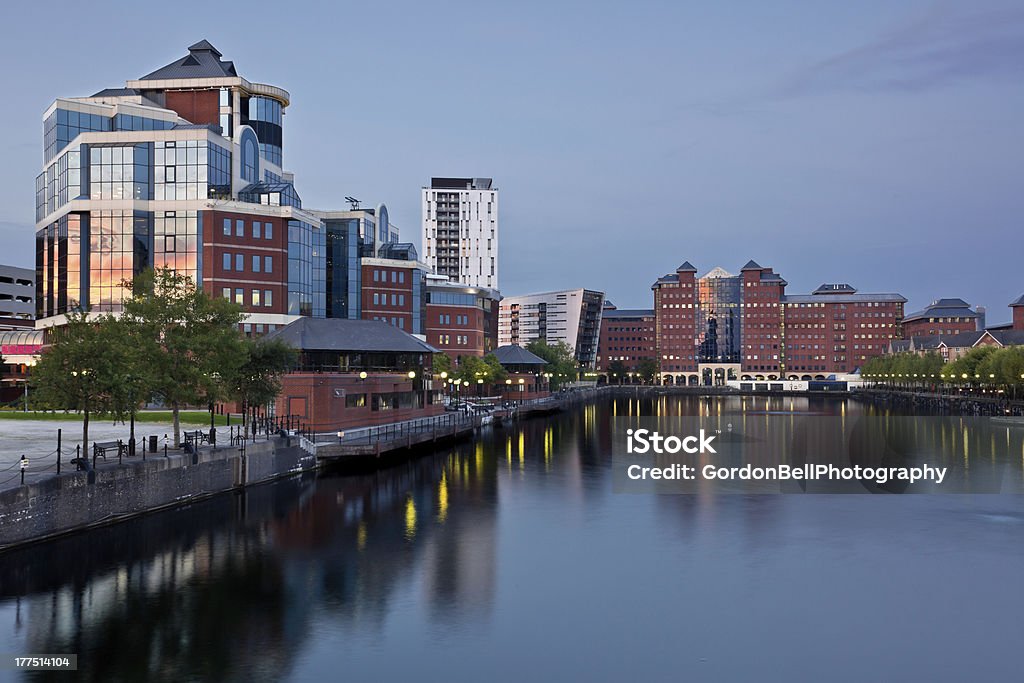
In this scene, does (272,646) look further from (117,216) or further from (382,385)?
(117,216)

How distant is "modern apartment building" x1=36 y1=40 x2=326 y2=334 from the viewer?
322 ft

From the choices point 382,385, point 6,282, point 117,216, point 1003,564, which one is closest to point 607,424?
point 382,385

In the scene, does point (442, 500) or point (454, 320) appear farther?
point (454, 320)

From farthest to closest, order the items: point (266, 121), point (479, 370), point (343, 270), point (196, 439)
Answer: point (479, 370) → point (343, 270) → point (266, 121) → point (196, 439)

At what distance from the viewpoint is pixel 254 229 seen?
101 metres

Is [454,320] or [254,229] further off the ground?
[254,229]

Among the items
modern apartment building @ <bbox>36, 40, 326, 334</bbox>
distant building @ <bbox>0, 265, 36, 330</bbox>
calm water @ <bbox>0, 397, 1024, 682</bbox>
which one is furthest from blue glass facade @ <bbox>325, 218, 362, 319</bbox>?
distant building @ <bbox>0, 265, 36, 330</bbox>

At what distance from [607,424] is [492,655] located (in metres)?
93.1

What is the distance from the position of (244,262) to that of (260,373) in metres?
43.3

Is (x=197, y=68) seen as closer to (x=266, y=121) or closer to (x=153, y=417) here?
(x=266, y=121)

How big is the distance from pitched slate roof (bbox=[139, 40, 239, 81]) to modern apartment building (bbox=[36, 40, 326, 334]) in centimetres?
606

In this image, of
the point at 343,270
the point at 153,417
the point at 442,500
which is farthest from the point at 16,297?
the point at 442,500

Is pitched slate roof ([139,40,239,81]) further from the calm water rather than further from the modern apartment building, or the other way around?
the calm water

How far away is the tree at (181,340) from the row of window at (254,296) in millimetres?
43819
